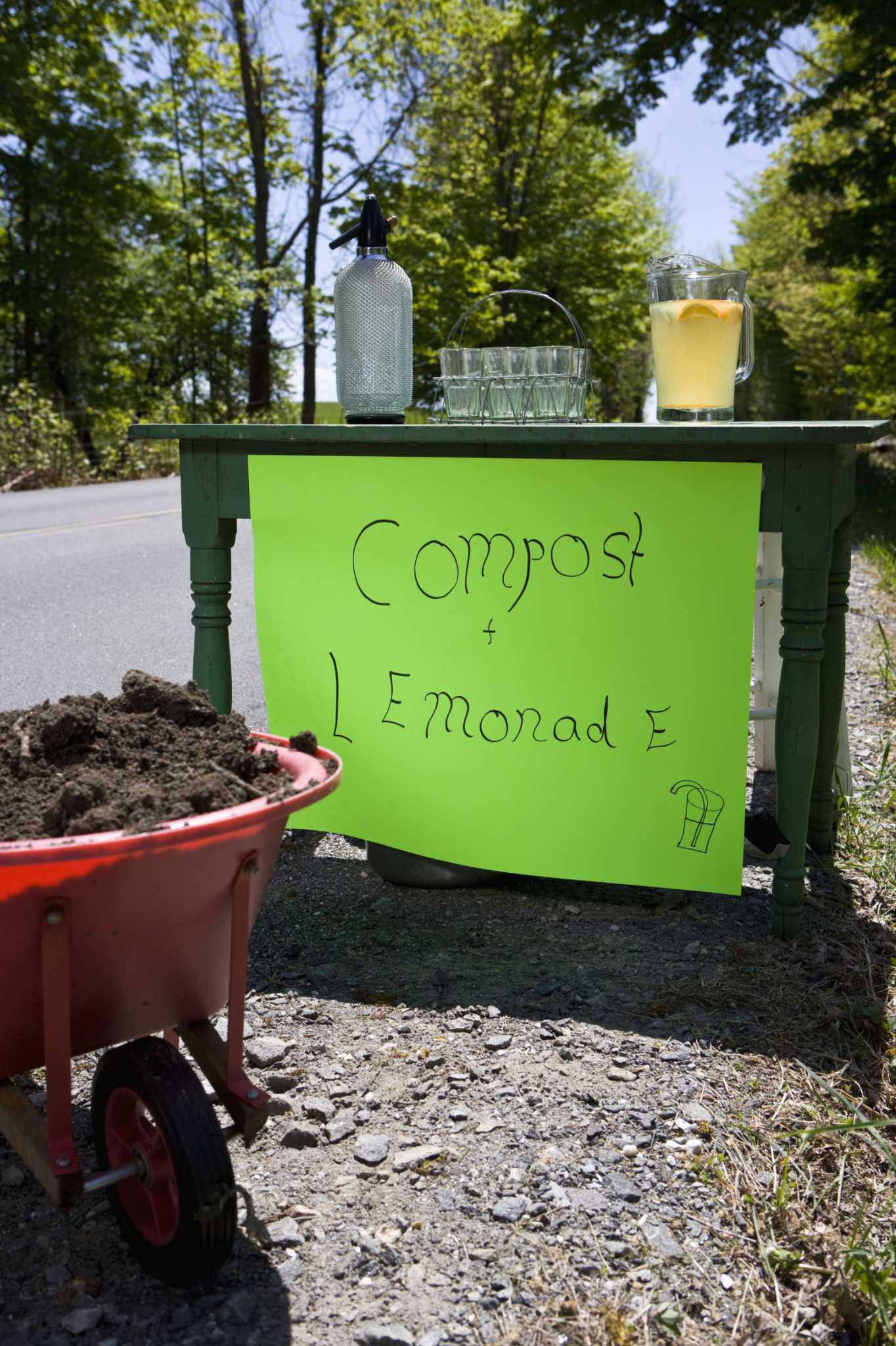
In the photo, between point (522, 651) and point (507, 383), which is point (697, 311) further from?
point (522, 651)

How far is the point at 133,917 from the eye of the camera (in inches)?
57.4

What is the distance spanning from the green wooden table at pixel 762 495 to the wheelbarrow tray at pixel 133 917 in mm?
1175

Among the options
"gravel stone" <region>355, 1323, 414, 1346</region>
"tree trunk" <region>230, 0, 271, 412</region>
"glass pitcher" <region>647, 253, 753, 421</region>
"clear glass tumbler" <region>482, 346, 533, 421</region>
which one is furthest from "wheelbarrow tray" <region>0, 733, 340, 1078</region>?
"tree trunk" <region>230, 0, 271, 412</region>

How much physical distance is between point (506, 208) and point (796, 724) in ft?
89.0

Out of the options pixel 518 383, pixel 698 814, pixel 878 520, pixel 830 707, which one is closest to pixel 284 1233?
pixel 698 814

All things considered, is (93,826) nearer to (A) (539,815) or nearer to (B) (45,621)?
A: (A) (539,815)

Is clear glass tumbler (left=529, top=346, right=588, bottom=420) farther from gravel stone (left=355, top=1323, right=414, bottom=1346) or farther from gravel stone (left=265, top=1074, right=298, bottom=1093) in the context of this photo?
gravel stone (left=355, top=1323, right=414, bottom=1346)

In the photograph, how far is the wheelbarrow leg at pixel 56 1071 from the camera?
140cm

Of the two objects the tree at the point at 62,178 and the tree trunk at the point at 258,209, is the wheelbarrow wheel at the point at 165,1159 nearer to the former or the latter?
the tree at the point at 62,178

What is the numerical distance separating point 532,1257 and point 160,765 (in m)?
0.89

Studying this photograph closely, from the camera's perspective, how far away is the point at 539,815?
2.74 metres

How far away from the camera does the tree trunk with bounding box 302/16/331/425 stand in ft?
77.6

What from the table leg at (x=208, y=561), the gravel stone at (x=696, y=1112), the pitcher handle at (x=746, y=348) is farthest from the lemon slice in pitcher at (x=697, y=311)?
the gravel stone at (x=696, y=1112)

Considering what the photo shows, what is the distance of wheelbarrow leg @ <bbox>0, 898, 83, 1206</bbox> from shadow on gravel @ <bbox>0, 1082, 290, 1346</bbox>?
0.18 metres
